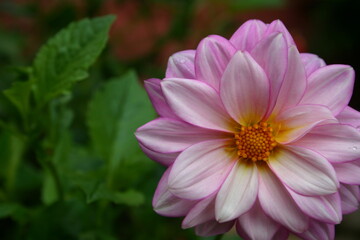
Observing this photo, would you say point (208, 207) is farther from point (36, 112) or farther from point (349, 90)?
point (36, 112)

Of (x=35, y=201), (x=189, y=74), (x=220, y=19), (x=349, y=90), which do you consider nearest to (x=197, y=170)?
(x=189, y=74)

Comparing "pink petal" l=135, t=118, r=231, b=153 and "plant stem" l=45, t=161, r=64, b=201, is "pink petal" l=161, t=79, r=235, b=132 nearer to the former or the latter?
"pink petal" l=135, t=118, r=231, b=153

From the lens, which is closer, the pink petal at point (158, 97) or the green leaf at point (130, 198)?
the pink petal at point (158, 97)

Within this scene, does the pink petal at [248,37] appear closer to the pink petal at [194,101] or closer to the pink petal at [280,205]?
the pink petal at [194,101]

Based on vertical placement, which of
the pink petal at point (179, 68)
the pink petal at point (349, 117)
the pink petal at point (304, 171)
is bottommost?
the pink petal at point (304, 171)

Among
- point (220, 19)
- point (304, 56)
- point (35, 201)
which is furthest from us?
point (220, 19)

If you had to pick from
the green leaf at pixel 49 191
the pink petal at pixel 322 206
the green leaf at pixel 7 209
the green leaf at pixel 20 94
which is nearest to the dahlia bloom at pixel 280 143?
the pink petal at pixel 322 206
